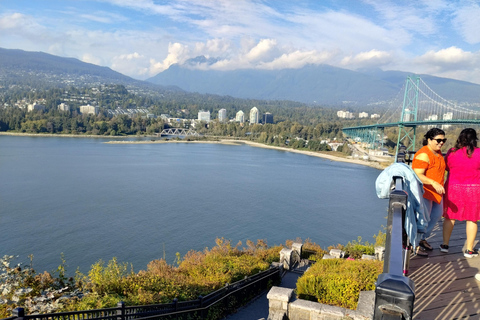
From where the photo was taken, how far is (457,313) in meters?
1.14

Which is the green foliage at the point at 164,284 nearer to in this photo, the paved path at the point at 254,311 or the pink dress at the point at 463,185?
the paved path at the point at 254,311

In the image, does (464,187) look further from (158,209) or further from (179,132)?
(179,132)

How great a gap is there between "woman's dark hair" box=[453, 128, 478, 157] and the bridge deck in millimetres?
484

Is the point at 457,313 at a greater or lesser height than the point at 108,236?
greater

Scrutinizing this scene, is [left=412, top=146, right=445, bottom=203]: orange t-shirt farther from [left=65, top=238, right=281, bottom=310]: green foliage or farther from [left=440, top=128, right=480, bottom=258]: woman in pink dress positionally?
[left=65, top=238, right=281, bottom=310]: green foliage

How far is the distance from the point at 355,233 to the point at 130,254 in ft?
18.1

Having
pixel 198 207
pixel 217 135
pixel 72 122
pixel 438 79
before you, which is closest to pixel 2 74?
pixel 72 122

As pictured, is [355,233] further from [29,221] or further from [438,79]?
[438,79]

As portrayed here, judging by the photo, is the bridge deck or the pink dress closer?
the bridge deck

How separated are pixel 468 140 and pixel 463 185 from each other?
221mm

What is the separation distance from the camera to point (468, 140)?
1.58 metres

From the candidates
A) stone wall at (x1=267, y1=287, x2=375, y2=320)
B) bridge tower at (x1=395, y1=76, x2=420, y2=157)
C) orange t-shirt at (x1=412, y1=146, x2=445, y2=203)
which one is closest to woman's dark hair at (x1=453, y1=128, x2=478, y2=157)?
orange t-shirt at (x1=412, y1=146, x2=445, y2=203)

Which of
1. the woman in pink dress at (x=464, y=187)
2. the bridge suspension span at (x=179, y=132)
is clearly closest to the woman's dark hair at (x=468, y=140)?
the woman in pink dress at (x=464, y=187)

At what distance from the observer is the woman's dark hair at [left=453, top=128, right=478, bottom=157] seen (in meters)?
1.57
